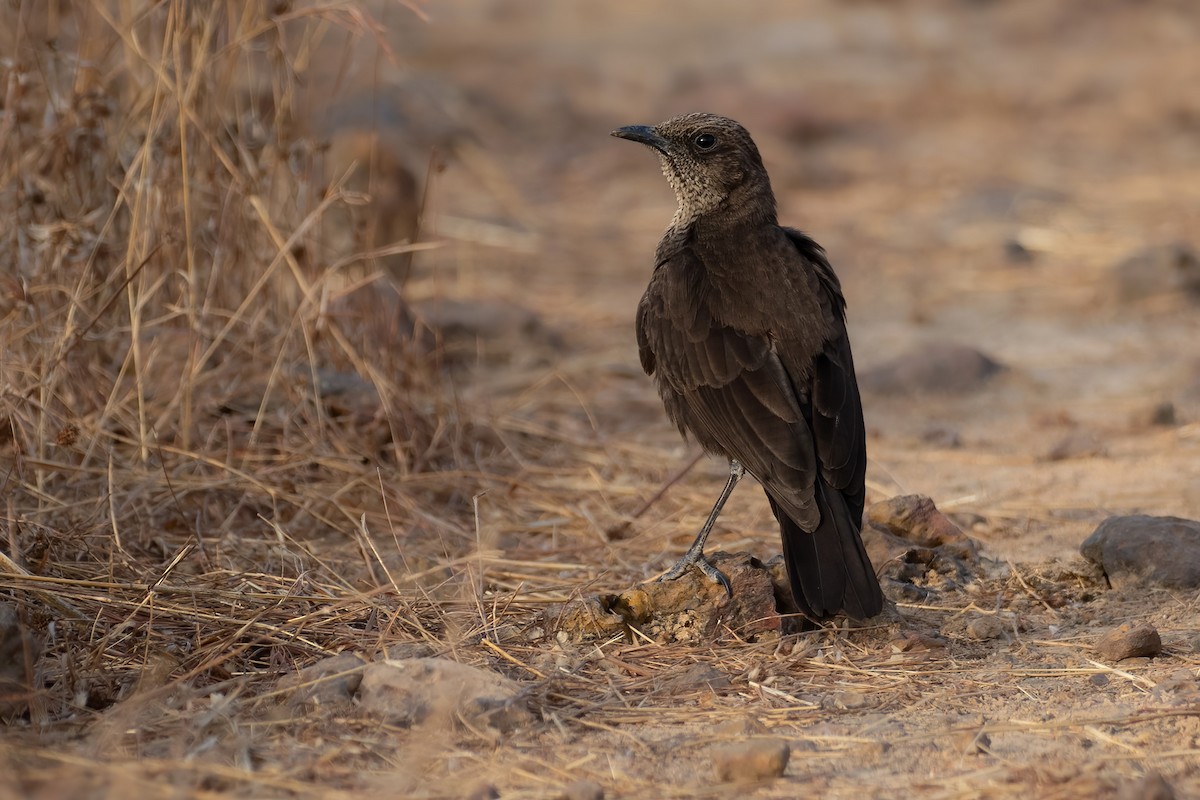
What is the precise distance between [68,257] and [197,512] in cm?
113

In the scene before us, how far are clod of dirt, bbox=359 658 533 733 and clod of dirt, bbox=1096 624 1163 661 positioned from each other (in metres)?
1.61

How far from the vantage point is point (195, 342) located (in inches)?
207

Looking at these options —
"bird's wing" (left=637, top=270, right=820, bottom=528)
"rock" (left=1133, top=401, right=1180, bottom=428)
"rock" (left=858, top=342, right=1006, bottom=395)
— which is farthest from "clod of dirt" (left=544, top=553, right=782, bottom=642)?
"rock" (left=858, top=342, right=1006, bottom=395)

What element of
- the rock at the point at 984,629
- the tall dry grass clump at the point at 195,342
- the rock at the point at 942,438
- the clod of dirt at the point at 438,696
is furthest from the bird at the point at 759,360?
the rock at the point at 942,438

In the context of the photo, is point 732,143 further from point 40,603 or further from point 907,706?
point 40,603

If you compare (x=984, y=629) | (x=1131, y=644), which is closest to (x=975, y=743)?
(x=1131, y=644)

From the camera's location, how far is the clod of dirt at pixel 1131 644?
3.86 m

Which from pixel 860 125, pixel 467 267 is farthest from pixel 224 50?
pixel 860 125

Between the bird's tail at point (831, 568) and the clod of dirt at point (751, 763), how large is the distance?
84cm

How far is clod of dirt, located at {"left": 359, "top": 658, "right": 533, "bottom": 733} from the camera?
3.38m

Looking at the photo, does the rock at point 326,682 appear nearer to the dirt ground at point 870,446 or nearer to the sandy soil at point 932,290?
the dirt ground at point 870,446

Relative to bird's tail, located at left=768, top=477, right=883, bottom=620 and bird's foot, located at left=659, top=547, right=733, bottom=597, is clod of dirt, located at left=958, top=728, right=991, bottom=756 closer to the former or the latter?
bird's tail, located at left=768, top=477, right=883, bottom=620

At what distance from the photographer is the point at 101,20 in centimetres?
571

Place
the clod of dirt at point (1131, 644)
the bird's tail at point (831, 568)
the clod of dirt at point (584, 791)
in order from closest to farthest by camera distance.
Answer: the clod of dirt at point (584, 791), the clod of dirt at point (1131, 644), the bird's tail at point (831, 568)
